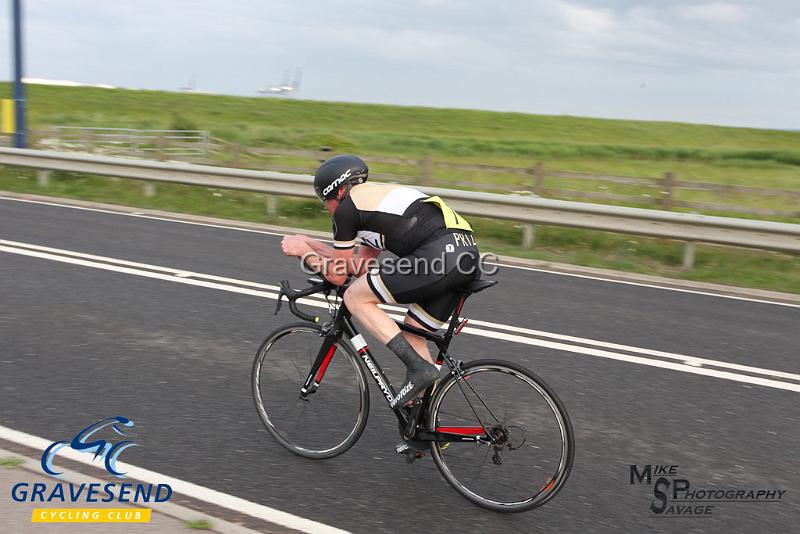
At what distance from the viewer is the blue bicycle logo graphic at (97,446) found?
4.30 metres

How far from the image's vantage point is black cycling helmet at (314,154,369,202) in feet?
13.9

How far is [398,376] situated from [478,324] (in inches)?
73.5

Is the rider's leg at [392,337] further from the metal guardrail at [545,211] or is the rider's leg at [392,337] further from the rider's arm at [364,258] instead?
the metal guardrail at [545,211]

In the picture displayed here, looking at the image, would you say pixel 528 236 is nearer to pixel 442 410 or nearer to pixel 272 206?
pixel 272 206

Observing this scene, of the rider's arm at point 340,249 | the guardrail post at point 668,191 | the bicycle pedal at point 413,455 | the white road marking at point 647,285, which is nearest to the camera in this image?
the rider's arm at point 340,249

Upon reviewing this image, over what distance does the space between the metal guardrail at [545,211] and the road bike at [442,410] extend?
25.4ft

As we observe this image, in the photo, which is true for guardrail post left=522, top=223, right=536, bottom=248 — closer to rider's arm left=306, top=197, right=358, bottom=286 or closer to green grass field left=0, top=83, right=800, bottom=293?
green grass field left=0, top=83, right=800, bottom=293

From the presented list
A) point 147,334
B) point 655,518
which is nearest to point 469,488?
point 655,518

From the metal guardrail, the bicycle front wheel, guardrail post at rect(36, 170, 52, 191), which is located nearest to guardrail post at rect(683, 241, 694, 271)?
the metal guardrail

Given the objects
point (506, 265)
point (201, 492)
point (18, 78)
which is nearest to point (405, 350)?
point (201, 492)

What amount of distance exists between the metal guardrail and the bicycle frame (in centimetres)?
773

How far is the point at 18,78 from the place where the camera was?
1866cm

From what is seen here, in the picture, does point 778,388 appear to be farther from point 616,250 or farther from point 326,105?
point 326,105

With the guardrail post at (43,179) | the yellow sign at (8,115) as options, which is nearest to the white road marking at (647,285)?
the guardrail post at (43,179)
